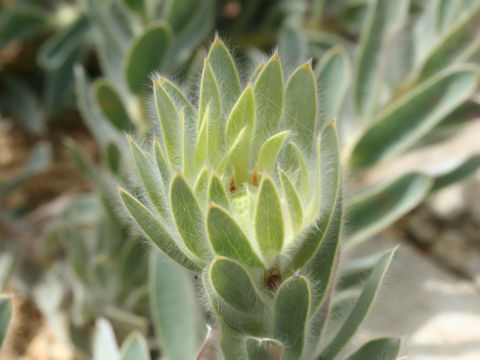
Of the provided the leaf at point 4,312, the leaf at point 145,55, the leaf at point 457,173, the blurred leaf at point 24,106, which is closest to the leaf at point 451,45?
the leaf at point 457,173

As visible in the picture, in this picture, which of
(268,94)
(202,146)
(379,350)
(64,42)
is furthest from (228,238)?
(64,42)

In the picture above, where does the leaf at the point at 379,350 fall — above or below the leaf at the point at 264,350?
below

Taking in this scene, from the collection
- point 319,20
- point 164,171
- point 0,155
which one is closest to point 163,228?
point 164,171

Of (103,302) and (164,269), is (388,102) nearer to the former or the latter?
(164,269)

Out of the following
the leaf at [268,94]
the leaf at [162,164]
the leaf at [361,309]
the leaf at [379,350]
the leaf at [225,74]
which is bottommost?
the leaf at [379,350]

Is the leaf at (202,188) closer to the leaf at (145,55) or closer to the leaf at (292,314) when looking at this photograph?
the leaf at (292,314)

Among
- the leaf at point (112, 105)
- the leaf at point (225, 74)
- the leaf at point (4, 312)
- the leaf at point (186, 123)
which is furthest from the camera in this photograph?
the leaf at point (112, 105)

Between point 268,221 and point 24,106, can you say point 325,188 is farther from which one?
point 24,106
